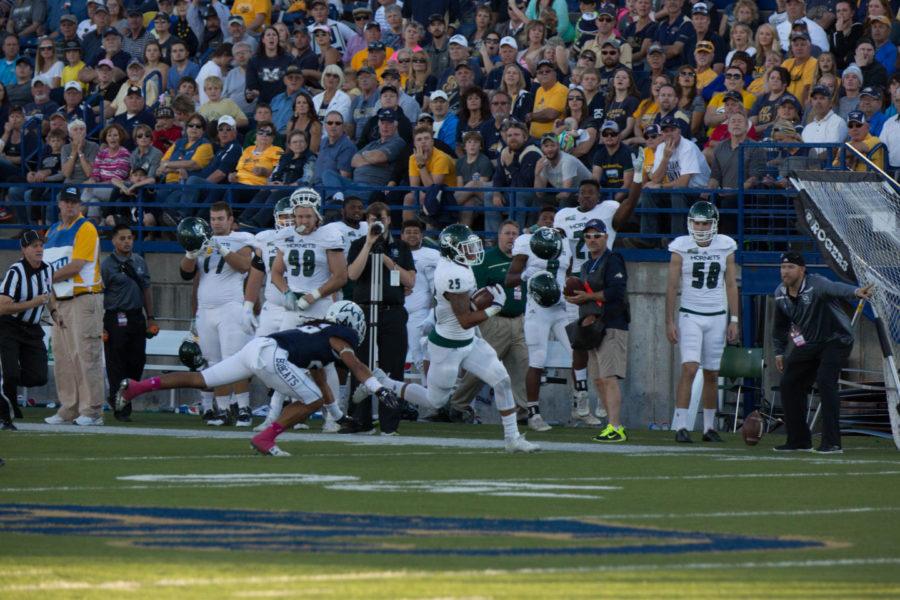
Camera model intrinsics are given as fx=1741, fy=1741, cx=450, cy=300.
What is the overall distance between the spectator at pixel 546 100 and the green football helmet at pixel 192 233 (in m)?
4.39

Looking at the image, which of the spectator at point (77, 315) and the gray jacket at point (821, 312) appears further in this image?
the spectator at point (77, 315)

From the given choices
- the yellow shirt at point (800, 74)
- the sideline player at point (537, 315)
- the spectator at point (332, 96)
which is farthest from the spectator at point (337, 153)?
the yellow shirt at point (800, 74)

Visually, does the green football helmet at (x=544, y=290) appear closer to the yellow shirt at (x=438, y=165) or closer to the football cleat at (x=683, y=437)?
the football cleat at (x=683, y=437)

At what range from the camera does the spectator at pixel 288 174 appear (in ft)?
65.5

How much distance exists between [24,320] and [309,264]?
303cm

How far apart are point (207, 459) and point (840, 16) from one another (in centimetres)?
933

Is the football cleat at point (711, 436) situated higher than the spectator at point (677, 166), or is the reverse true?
the spectator at point (677, 166)

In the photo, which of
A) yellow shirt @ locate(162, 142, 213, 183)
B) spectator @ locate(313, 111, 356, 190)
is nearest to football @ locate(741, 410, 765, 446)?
spectator @ locate(313, 111, 356, 190)

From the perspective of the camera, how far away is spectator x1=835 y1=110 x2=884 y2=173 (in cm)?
1662

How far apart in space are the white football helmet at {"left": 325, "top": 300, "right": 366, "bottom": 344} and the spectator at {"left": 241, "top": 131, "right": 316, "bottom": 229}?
22.7 ft

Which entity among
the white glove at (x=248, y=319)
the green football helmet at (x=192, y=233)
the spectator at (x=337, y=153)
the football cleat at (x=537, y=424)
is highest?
the spectator at (x=337, y=153)

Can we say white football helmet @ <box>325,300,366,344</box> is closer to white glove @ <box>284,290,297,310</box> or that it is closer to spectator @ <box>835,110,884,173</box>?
white glove @ <box>284,290,297,310</box>

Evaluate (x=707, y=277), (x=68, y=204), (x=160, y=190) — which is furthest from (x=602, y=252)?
(x=160, y=190)

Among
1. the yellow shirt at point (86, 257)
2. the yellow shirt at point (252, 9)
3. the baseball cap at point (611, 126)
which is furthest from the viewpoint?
the yellow shirt at point (252, 9)
